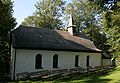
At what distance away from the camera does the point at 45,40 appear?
31562 mm

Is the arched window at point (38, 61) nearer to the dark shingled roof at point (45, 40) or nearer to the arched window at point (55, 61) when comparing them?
the dark shingled roof at point (45, 40)

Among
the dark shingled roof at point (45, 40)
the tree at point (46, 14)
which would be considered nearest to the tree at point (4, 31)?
the dark shingled roof at point (45, 40)

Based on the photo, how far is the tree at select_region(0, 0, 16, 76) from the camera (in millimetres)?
27906

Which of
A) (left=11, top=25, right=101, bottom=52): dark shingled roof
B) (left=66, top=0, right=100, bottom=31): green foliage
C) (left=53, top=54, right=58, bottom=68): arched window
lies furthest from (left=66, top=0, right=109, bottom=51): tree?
(left=53, top=54, right=58, bottom=68): arched window

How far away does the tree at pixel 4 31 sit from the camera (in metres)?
27.9

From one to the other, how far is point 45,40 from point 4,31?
18.6 ft

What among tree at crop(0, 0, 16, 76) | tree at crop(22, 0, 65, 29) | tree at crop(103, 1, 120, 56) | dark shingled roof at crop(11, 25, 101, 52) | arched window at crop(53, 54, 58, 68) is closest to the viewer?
tree at crop(103, 1, 120, 56)

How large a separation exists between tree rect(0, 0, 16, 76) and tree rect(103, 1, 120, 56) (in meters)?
12.1

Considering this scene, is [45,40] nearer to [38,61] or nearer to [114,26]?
[38,61]

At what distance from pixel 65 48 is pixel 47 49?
3.23 m

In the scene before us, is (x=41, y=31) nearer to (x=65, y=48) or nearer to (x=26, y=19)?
(x=65, y=48)

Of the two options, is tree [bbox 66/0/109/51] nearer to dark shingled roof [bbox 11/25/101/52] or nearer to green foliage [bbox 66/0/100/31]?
green foliage [bbox 66/0/100/31]

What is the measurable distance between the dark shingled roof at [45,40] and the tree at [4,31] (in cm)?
141

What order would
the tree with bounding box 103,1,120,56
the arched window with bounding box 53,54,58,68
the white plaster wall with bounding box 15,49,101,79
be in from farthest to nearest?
the arched window with bounding box 53,54,58,68 → the white plaster wall with bounding box 15,49,101,79 → the tree with bounding box 103,1,120,56
